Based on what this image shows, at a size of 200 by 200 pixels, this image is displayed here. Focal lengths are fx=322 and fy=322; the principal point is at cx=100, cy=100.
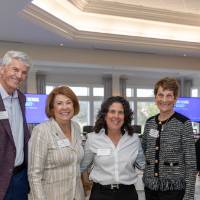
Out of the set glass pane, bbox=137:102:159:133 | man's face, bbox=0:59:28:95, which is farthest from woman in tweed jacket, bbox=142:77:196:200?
glass pane, bbox=137:102:159:133

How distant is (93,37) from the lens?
5.76 meters

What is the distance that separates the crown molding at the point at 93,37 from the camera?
4.46 m

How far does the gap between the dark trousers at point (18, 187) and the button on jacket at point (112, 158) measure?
15.2 inches

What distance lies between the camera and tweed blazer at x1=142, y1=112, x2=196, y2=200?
1987 millimetres

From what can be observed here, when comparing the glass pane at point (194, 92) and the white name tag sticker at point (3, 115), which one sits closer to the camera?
the white name tag sticker at point (3, 115)

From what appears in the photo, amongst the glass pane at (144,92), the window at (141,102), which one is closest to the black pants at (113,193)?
the window at (141,102)

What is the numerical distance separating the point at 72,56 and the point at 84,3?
1.67 m

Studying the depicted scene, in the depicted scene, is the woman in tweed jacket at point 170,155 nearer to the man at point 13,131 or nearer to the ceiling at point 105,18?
the man at point 13,131

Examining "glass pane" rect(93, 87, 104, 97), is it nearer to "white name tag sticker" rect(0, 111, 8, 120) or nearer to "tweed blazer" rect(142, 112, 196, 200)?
"tweed blazer" rect(142, 112, 196, 200)

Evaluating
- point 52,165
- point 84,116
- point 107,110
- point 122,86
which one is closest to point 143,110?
point 122,86

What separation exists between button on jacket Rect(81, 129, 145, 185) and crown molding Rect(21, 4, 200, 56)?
2.77 m

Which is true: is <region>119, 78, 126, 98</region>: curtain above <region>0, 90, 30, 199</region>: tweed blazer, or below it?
above

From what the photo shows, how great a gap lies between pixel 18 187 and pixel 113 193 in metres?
0.59

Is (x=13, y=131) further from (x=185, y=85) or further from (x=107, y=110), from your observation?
(x=185, y=85)
